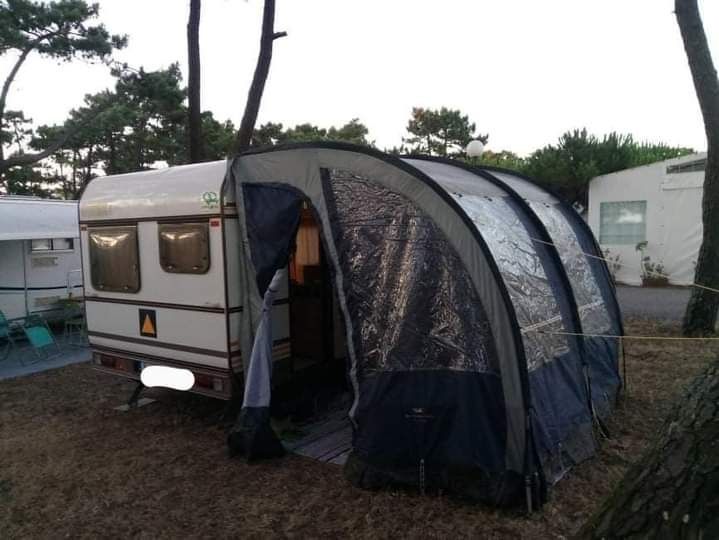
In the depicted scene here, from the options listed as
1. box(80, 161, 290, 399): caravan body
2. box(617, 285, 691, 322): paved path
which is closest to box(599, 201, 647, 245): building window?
box(617, 285, 691, 322): paved path

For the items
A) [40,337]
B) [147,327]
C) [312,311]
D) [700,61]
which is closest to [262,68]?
[40,337]

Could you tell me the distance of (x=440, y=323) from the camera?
11.9ft

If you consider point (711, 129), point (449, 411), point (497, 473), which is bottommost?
point (497, 473)

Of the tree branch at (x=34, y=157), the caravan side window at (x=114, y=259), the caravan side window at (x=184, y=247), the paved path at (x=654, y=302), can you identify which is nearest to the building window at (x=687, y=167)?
the paved path at (x=654, y=302)

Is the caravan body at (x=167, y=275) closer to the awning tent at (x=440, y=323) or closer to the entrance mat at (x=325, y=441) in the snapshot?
the awning tent at (x=440, y=323)

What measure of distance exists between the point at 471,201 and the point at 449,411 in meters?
1.45

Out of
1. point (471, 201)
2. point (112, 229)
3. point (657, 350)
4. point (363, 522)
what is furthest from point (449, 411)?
point (657, 350)

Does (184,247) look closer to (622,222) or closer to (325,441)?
(325,441)

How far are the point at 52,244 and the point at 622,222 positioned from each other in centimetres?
1262

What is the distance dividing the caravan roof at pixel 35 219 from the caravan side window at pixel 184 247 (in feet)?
15.0

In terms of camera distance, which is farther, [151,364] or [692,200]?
[692,200]

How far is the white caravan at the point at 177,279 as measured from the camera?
457cm

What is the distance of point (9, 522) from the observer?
11.6 ft

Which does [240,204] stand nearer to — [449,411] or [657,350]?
[449,411]
